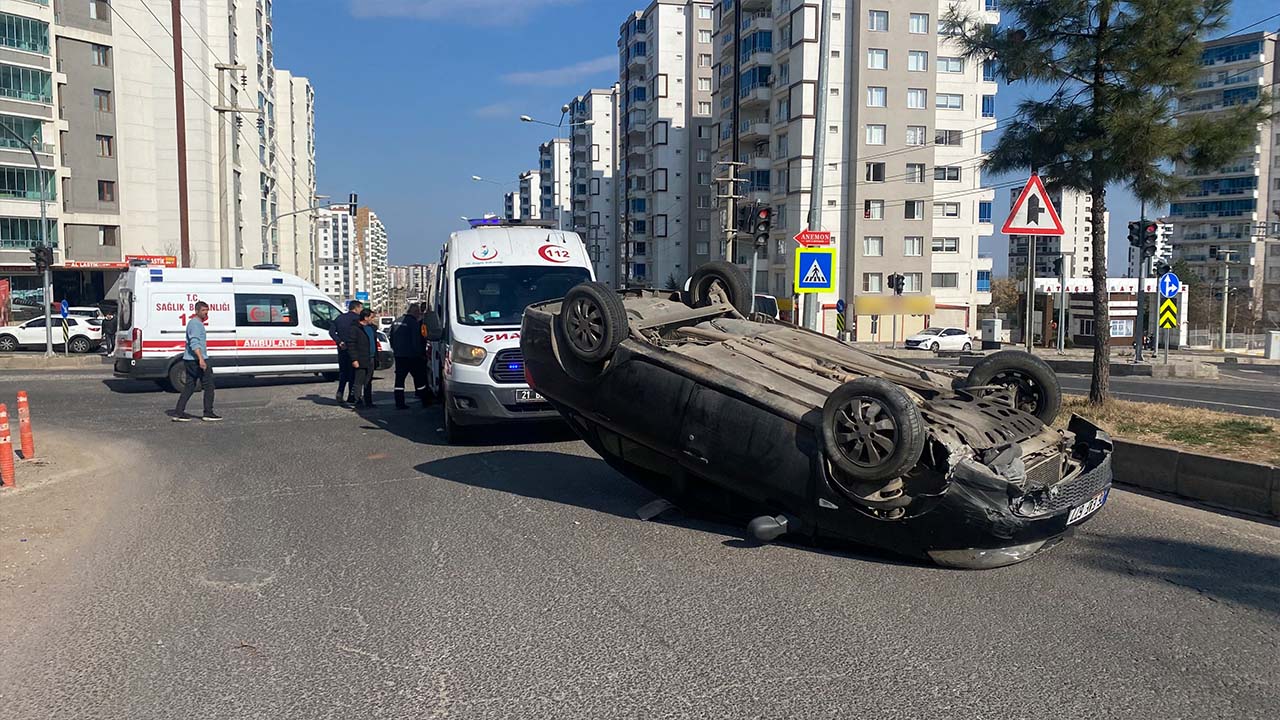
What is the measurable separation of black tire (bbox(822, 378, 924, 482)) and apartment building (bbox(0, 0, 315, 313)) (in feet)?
170

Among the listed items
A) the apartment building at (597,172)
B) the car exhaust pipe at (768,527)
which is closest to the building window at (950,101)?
the apartment building at (597,172)

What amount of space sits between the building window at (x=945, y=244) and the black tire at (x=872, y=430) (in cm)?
6054

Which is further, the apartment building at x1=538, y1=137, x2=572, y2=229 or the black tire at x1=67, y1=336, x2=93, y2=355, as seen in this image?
the apartment building at x1=538, y1=137, x2=572, y2=229

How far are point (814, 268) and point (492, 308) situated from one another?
8.62m

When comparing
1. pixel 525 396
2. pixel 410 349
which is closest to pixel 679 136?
pixel 410 349

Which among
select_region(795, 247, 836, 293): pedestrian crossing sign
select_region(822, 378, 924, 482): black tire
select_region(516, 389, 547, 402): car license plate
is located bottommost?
select_region(516, 389, 547, 402): car license plate

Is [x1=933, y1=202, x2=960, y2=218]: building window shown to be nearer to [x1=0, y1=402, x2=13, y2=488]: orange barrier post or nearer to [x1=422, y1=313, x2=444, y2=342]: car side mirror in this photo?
[x1=422, y1=313, x2=444, y2=342]: car side mirror

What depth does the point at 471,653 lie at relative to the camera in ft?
14.7

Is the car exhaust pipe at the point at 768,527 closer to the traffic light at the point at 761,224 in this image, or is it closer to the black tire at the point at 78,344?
the traffic light at the point at 761,224

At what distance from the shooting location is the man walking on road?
13.0 metres

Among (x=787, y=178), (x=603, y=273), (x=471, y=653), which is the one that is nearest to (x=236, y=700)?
(x=471, y=653)

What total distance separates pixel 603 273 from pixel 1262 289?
6676 centimetres

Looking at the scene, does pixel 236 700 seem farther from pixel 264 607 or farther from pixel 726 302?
pixel 726 302

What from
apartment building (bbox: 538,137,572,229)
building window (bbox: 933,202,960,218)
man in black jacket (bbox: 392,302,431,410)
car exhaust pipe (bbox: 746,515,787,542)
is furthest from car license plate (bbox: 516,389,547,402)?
apartment building (bbox: 538,137,572,229)
